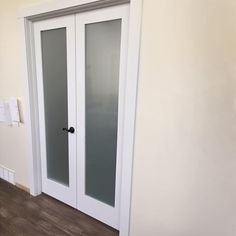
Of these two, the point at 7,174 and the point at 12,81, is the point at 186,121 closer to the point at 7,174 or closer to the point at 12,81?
the point at 12,81

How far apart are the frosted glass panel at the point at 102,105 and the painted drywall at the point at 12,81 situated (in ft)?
2.68

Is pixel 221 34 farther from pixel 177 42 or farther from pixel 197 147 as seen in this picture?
pixel 197 147

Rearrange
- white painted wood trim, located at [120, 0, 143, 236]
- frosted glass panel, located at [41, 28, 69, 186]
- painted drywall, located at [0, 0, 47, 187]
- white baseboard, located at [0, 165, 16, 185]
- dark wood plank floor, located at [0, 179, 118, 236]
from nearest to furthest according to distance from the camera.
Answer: white painted wood trim, located at [120, 0, 143, 236] < dark wood plank floor, located at [0, 179, 118, 236] < frosted glass panel, located at [41, 28, 69, 186] < painted drywall, located at [0, 0, 47, 187] < white baseboard, located at [0, 165, 16, 185]

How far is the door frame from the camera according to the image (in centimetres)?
158

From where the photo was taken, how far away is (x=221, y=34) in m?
1.25

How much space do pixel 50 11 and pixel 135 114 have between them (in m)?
1.31

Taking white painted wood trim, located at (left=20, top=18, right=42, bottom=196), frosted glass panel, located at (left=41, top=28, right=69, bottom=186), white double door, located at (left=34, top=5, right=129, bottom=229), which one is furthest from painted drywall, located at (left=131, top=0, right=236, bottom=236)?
white painted wood trim, located at (left=20, top=18, right=42, bottom=196)

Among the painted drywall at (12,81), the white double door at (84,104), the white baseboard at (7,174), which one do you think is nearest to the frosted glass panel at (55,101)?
the white double door at (84,104)

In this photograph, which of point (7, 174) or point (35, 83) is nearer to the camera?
point (35, 83)

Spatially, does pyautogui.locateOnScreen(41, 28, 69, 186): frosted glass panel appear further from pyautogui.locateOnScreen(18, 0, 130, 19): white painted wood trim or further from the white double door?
pyautogui.locateOnScreen(18, 0, 130, 19): white painted wood trim

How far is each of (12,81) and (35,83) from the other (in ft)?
1.15

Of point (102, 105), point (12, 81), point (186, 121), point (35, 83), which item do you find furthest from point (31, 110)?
point (186, 121)

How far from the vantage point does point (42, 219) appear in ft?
7.44

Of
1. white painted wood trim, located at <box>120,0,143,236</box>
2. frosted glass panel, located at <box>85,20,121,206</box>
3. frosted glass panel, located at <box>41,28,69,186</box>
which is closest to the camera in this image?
white painted wood trim, located at <box>120,0,143,236</box>
